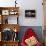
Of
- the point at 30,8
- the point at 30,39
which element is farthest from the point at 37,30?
the point at 30,8

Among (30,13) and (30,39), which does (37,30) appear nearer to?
(30,39)

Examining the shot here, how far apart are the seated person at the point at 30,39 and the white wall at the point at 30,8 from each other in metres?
0.31

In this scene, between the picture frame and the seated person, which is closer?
the seated person

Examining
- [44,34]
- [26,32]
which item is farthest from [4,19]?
[44,34]

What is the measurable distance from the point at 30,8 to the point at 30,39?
109 centimetres

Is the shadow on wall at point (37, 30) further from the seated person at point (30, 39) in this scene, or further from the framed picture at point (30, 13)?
the framed picture at point (30, 13)

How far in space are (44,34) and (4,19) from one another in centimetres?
145

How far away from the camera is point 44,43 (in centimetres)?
502

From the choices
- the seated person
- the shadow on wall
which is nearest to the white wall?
the shadow on wall

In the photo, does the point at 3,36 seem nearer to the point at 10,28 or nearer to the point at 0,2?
the point at 10,28

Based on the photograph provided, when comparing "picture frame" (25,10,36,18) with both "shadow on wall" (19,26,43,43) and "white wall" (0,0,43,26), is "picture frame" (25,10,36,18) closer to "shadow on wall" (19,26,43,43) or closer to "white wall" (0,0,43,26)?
"white wall" (0,0,43,26)

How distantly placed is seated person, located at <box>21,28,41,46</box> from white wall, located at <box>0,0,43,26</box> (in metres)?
0.31

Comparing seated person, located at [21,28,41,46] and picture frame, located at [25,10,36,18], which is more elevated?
picture frame, located at [25,10,36,18]

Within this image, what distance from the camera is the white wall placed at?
17.3 feet
